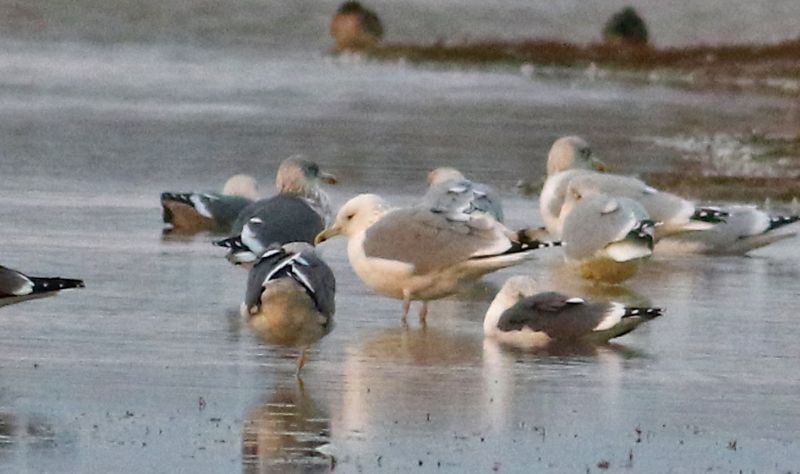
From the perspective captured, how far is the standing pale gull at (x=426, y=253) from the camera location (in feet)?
42.7

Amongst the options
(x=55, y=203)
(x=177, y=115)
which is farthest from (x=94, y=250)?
→ (x=177, y=115)

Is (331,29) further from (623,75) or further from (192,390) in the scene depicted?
(192,390)

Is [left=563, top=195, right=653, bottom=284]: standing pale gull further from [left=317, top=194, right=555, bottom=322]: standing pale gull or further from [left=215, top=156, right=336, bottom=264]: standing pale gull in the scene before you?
[left=317, top=194, right=555, bottom=322]: standing pale gull

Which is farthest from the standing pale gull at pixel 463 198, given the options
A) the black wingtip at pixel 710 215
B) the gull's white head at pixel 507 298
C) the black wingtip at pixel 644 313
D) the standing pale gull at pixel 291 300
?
the standing pale gull at pixel 291 300

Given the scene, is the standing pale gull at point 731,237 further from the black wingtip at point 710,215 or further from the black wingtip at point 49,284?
the black wingtip at point 49,284

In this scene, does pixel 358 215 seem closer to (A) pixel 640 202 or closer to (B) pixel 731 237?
(A) pixel 640 202

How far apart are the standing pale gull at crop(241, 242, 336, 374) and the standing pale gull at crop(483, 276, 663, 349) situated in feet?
5.16

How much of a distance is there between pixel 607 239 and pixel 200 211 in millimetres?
3837

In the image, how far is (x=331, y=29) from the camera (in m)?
59.1

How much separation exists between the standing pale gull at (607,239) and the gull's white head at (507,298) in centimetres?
248

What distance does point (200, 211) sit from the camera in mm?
17547

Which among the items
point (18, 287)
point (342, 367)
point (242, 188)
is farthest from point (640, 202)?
point (18, 287)

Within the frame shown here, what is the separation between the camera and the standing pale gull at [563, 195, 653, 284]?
49.1 feet

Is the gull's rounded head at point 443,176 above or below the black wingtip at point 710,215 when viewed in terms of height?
above
